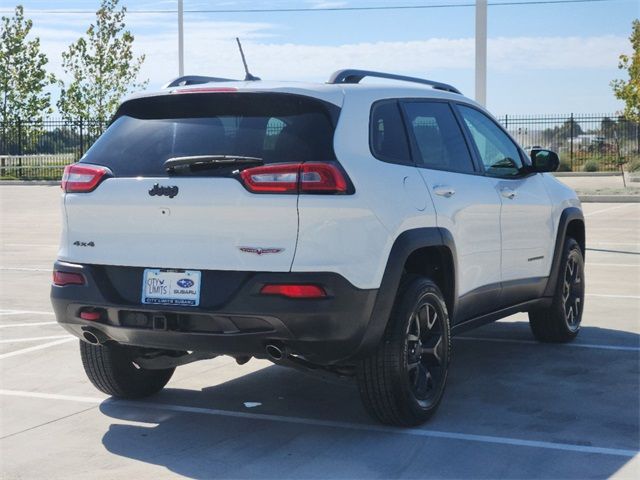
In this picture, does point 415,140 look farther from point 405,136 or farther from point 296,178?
point 296,178

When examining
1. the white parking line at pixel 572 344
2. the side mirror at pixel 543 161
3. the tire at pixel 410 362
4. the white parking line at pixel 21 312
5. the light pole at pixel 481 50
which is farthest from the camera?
the light pole at pixel 481 50

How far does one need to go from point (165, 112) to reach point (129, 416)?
176cm

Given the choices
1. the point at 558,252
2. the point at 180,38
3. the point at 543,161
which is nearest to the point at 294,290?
the point at 543,161

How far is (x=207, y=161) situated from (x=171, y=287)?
0.66 metres

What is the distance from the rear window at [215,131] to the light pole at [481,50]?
566 inches

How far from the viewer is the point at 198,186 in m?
5.41

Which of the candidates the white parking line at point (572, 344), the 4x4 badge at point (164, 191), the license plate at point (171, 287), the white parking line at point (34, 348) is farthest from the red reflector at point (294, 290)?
the white parking line at point (572, 344)

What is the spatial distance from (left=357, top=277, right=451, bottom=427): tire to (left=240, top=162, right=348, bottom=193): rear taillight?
854 millimetres

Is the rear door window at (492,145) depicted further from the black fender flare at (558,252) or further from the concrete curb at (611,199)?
the concrete curb at (611,199)

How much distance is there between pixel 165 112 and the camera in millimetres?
5801

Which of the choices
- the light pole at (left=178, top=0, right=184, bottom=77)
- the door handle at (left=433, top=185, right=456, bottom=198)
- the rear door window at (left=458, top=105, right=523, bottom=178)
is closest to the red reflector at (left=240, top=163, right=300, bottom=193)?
the door handle at (left=433, top=185, right=456, bottom=198)

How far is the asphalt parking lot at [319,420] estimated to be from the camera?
5.21m

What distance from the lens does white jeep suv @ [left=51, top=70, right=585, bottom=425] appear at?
5.26 metres

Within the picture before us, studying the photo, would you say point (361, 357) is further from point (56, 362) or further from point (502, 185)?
point (56, 362)
